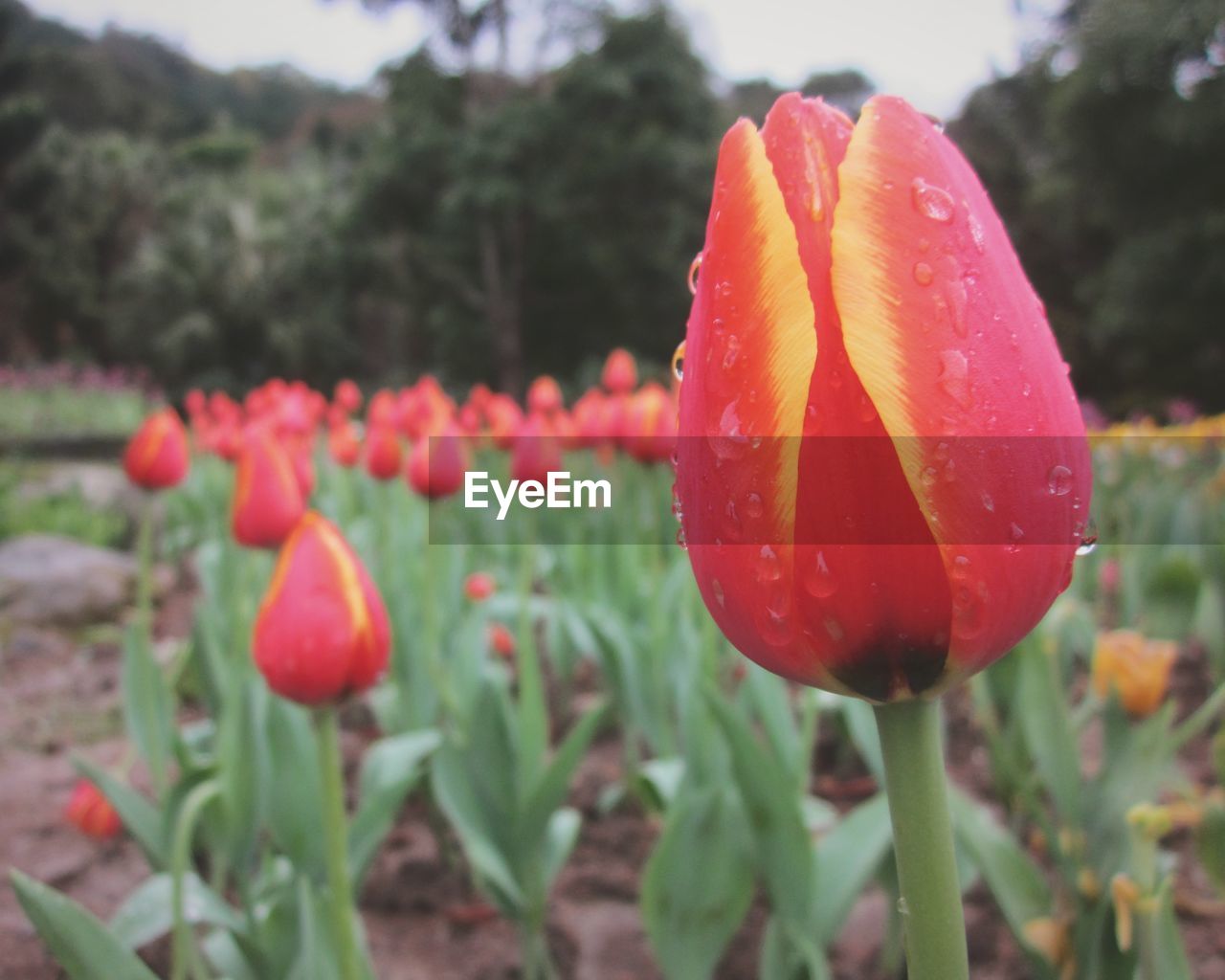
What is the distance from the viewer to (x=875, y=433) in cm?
38

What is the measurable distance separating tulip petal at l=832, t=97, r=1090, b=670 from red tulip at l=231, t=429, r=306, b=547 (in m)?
1.11

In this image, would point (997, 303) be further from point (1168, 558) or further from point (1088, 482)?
point (1168, 558)

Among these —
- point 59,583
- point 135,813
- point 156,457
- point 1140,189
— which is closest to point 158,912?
point 135,813

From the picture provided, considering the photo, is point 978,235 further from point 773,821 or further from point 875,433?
point 773,821

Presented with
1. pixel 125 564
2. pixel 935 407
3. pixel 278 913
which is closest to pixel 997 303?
pixel 935 407

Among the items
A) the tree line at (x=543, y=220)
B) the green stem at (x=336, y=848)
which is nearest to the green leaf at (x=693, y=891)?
the green stem at (x=336, y=848)

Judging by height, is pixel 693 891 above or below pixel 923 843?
below

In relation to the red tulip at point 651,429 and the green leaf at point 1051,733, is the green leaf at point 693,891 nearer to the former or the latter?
the green leaf at point 1051,733

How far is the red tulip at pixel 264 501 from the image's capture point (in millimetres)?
1347

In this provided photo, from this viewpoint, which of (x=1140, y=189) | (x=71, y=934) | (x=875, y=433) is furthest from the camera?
(x=1140, y=189)

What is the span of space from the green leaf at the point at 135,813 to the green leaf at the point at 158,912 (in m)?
0.11

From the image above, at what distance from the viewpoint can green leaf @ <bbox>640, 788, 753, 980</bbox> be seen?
105cm

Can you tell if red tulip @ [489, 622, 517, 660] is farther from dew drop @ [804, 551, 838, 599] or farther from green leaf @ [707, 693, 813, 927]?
dew drop @ [804, 551, 838, 599]

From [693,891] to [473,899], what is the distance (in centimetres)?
58
